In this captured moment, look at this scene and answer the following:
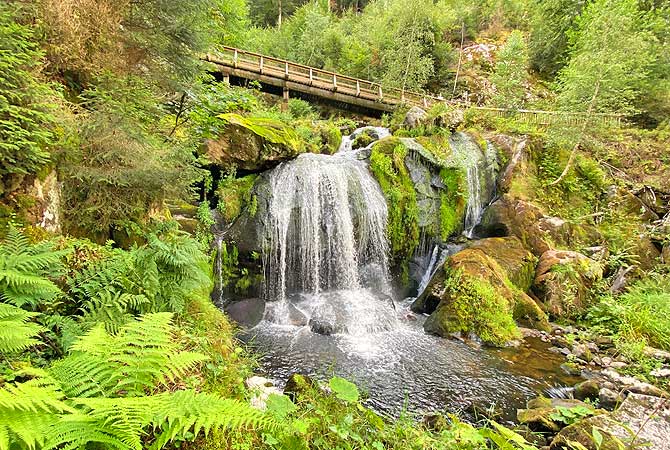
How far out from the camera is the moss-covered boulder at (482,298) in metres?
6.80

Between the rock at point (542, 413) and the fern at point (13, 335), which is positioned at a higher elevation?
the fern at point (13, 335)

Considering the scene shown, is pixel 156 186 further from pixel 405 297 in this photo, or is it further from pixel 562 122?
pixel 562 122

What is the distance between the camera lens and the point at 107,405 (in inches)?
56.7

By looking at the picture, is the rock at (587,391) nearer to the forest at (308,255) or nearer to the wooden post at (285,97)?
the forest at (308,255)

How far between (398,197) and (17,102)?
822 centimetres

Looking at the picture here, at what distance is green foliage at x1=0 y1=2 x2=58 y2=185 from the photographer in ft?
8.37

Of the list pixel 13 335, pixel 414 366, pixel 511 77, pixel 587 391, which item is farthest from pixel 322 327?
→ pixel 511 77

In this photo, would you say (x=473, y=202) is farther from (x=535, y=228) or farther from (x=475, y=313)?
(x=475, y=313)

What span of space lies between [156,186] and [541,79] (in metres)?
24.5

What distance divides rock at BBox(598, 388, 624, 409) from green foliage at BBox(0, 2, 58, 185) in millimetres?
7462

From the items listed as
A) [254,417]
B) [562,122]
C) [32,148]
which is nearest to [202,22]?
[32,148]

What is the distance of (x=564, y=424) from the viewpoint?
391cm

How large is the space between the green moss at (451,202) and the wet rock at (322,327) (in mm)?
4904

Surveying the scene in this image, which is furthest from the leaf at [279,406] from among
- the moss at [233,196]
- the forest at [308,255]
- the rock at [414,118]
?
the rock at [414,118]
